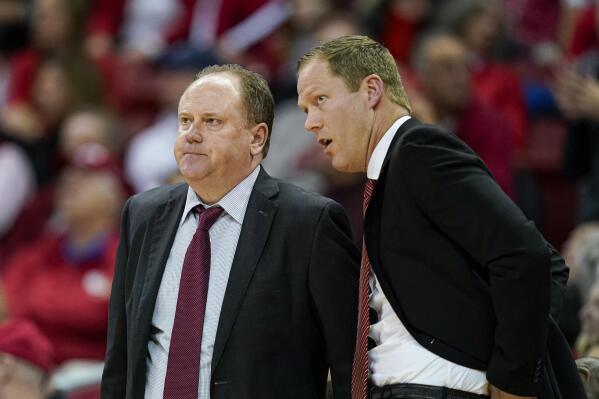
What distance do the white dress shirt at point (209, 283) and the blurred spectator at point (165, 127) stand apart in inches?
149

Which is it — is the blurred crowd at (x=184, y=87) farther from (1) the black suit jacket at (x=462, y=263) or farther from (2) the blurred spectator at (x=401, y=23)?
(1) the black suit jacket at (x=462, y=263)

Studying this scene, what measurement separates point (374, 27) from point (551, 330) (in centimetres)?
522

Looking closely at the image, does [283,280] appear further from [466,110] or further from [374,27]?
[374,27]

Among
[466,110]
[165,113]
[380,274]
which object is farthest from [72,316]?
[380,274]

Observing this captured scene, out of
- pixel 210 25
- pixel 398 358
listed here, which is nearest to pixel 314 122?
pixel 398 358

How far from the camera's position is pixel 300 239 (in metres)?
3.08

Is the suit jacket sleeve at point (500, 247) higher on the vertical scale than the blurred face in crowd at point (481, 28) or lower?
lower

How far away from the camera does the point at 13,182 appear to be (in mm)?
7477

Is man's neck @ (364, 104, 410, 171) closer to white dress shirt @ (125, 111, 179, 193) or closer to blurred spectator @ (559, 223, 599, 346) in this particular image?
blurred spectator @ (559, 223, 599, 346)

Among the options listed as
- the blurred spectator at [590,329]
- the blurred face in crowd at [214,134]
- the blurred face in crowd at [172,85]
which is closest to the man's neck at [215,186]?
the blurred face in crowd at [214,134]

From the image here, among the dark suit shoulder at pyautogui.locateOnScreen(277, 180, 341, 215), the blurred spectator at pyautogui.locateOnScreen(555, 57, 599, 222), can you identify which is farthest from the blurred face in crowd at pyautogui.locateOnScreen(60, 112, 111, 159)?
the dark suit shoulder at pyautogui.locateOnScreen(277, 180, 341, 215)

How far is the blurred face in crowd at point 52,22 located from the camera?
8.22 metres

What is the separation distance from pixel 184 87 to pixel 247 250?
13.0 ft

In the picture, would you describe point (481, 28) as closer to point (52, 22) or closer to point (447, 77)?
point (447, 77)
